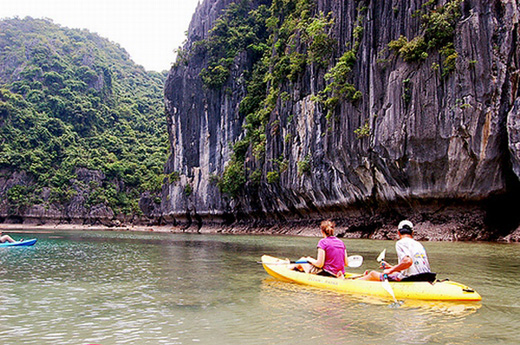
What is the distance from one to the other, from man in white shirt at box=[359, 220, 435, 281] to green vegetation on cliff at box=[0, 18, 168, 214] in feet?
196

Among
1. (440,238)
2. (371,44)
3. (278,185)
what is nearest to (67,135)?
(278,185)

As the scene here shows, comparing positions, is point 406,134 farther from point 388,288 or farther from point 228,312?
point 228,312

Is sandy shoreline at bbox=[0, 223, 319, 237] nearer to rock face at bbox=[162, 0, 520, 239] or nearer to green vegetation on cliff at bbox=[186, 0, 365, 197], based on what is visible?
rock face at bbox=[162, 0, 520, 239]

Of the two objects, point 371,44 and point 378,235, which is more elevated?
point 371,44

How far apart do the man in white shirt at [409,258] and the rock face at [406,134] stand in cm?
1299

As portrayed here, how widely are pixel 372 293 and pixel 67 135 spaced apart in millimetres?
74221

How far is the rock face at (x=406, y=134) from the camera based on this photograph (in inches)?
721

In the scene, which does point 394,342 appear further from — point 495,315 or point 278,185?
point 278,185

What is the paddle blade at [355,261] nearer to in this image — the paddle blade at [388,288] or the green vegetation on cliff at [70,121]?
the paddle blade at [388,288]

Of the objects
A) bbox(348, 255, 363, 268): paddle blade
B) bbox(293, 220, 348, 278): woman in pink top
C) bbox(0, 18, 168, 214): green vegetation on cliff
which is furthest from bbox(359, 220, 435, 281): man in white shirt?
bbox(0, 18, 168, 214): green vegetation on cliff

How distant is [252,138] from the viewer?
134ft

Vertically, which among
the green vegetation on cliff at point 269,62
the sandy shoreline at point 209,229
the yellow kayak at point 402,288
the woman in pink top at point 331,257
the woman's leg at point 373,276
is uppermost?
the green vegetation on cliff at point 269,62

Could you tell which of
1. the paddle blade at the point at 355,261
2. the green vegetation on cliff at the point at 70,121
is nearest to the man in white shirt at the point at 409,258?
the paddle blade at the point at 355,261

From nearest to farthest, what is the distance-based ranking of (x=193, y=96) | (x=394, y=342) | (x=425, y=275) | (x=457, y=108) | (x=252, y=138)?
1. (x=394, y=342)
2. (x=425, y=275)
3. (x=457, y=108)
4. (x=252, y=138)
5. (x=193, y=96)
